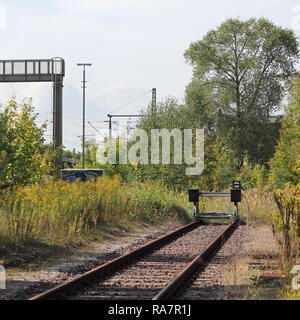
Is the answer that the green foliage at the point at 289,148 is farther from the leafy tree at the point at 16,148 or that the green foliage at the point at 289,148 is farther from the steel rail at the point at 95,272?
the steel rail at the point at 95,272

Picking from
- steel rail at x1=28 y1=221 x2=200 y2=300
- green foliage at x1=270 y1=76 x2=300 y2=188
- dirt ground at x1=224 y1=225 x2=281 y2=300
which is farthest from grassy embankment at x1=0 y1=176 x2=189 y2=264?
green foliage at x1=270 y1=76 x2=300 y2=188

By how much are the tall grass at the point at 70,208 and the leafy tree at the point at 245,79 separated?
29391mm

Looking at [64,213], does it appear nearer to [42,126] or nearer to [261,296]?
[261,296]

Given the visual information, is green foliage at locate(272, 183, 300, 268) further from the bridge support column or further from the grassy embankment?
the bridge support column

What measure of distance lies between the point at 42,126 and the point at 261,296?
17426mm

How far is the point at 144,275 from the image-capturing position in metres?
10.0

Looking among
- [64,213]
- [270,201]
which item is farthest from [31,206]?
[270,201]

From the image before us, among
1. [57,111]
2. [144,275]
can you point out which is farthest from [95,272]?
[57,111]

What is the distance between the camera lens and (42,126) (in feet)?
78.5

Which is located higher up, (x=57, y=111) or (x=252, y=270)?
(x=57, y=111)

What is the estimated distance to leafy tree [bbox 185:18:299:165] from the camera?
165ft

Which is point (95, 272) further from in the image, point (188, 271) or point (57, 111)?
point (57, 111)

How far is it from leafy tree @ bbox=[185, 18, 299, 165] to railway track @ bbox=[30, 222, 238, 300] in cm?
3608

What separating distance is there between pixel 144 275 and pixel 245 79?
143ft
